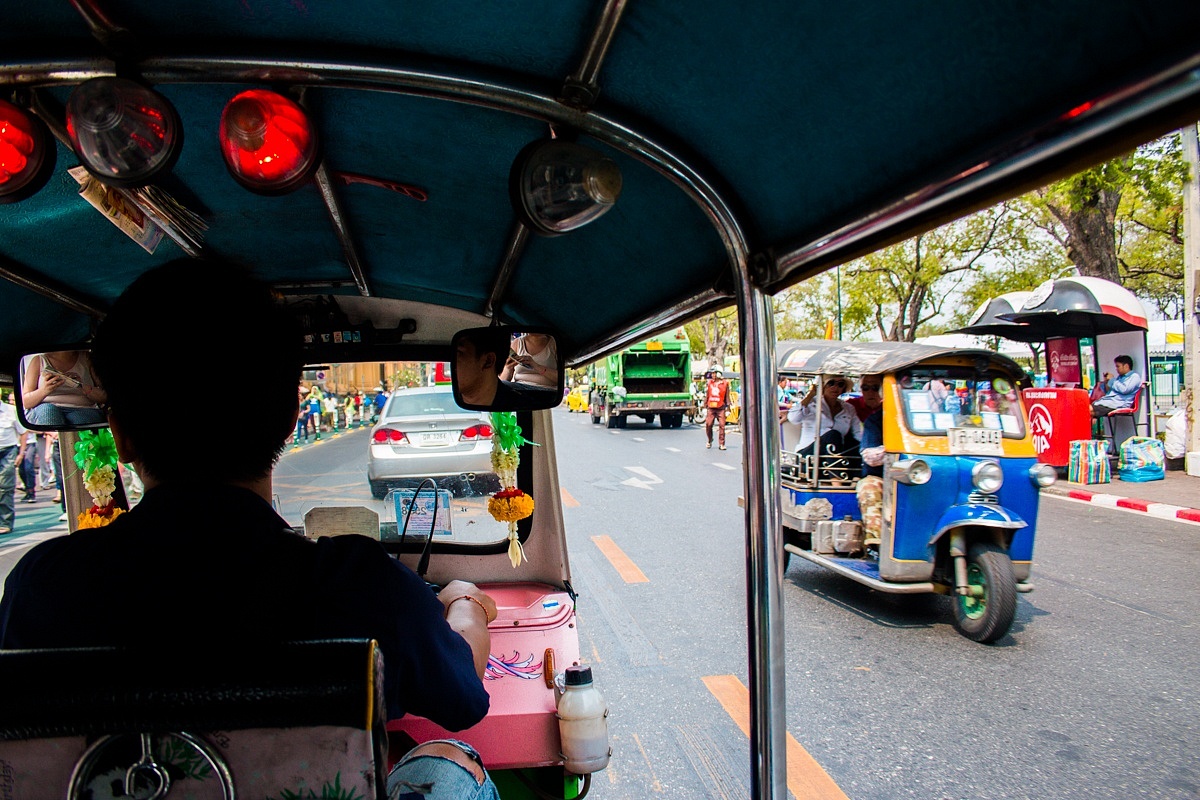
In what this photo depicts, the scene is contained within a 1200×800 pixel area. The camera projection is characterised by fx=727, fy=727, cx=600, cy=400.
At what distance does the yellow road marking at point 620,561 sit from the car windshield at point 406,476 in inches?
151

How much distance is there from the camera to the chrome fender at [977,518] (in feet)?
15.6

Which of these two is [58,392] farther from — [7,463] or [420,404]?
[7,463]

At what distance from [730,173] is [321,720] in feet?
3.63

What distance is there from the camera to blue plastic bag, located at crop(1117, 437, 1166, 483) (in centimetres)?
1145

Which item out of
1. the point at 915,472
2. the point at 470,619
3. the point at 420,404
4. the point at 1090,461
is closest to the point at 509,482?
the point at 420,404

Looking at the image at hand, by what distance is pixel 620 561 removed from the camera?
276 inches

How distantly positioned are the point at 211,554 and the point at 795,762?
125 inches

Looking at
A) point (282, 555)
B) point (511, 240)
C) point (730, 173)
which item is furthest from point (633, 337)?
point (282, 555)

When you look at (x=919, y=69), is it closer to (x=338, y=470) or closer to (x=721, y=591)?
(x=338, y=470)

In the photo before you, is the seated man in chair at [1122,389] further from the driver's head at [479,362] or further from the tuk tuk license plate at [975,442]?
the driver's head at [479,362]

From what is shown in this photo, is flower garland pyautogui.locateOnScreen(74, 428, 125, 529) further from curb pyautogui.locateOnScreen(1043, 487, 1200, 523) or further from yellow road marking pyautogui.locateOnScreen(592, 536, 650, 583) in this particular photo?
curb pyautogui.locateOnScreen(1043, 487, 1200, 523)

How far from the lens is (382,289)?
2.54 m

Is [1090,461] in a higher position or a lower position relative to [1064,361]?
lower

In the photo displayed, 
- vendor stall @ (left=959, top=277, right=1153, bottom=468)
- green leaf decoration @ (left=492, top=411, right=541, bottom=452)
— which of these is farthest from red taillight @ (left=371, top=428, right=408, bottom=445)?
vendor stall @ (left=959, top=277, right=1153, bottom=468)
